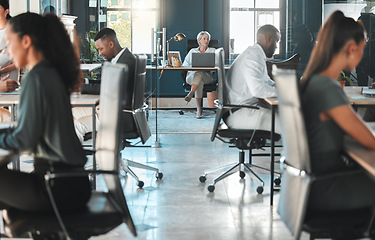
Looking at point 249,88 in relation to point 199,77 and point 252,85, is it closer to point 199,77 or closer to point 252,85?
point 252,85

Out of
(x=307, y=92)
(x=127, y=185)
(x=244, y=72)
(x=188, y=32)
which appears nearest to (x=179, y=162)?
(x=127, y=185)

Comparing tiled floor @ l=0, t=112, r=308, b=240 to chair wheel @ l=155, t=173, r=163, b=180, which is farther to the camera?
chair wheel @ l=155, t=173, r=163, b=180

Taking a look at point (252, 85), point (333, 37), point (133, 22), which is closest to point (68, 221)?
point (333, 37)

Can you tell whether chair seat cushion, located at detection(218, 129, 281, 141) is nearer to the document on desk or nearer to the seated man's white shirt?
the seated man's white shirt

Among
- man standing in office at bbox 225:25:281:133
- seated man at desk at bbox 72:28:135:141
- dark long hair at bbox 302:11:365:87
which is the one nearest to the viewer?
dark long hair at bbox 302:11:365:87

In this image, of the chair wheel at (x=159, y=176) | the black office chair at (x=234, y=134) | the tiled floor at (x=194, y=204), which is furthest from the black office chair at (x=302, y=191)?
the chair wheel at (x=159, y=176)

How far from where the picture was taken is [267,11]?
1151 cm

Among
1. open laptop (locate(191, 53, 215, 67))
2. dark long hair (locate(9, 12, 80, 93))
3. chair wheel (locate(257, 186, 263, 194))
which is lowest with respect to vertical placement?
chair wheel (locate(257, 186, 263, 194))

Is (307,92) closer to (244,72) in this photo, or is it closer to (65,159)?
(65,159)

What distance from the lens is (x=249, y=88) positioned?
4.86m

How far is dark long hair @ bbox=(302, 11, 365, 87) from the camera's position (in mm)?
2621

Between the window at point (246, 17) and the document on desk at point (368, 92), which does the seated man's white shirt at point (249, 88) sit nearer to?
the document on desk at point (368, 92)

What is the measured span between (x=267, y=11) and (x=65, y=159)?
9498 millimetres

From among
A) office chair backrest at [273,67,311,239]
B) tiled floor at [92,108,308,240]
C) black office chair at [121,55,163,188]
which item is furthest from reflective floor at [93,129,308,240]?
office chair backrest at [273,67,311,239]
